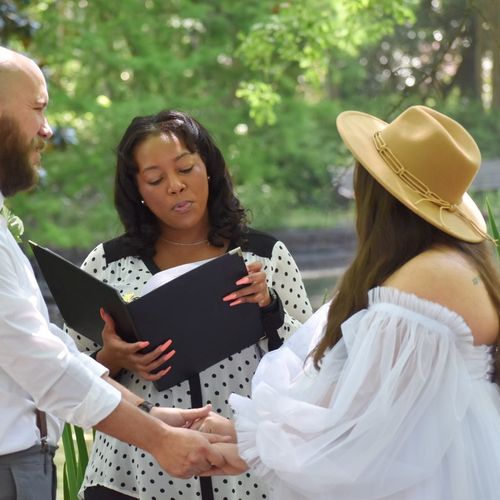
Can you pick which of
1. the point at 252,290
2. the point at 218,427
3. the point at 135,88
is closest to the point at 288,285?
→ the point at 252,290

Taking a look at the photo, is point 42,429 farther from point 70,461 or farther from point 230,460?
point 70,461

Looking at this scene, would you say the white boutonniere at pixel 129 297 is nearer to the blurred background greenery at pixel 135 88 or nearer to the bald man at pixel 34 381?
the bald man at pixel 34 381

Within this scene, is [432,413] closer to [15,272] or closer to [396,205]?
[396,205]

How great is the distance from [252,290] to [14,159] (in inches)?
29.8

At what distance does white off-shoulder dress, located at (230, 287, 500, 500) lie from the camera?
2.27m

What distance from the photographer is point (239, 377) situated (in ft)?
9.98

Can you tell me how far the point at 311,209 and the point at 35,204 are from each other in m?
9.51

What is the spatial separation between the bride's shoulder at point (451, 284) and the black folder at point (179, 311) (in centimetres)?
64

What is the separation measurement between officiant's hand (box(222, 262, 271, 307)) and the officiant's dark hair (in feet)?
0.74

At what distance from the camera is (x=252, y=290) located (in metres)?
2.93

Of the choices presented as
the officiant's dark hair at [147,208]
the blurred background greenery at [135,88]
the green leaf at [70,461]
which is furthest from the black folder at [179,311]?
the blurred background greenery at [135,88]

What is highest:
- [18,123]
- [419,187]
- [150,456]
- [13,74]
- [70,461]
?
[13,74]

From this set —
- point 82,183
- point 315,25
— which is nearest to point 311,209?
point 82,183

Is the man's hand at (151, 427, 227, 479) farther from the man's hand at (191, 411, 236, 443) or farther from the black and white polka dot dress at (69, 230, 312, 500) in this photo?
the black and white polka dot dress at (69, 230, 312, 500)
